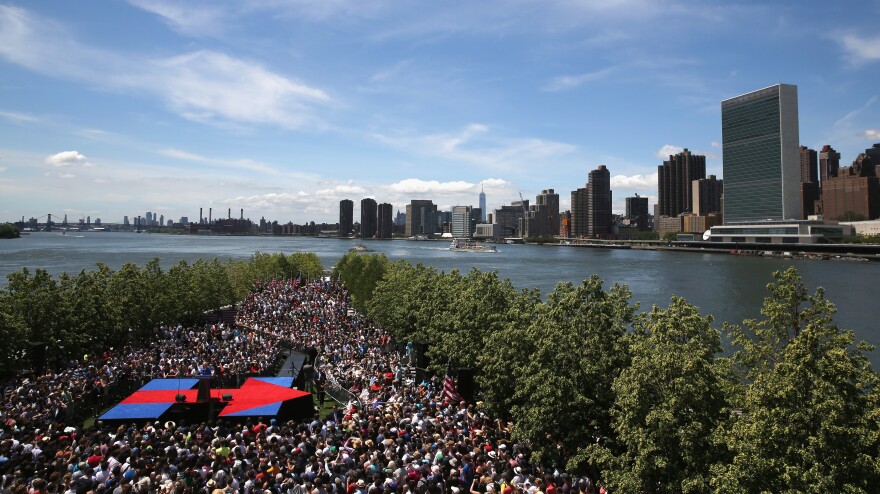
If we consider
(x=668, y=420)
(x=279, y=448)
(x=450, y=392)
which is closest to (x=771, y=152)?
(x=450, y=392)

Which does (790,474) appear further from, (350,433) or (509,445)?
(350,433)

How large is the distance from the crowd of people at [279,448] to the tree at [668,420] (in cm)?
186

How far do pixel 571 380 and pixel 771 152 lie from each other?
680ft

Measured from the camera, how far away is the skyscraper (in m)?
186

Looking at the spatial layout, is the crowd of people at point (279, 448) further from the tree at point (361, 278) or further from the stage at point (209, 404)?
the tree at point (361, 278)

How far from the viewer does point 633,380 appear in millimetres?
13008

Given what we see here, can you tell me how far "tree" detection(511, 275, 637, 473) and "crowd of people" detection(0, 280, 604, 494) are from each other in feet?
2.66

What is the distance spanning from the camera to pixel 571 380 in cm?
1582

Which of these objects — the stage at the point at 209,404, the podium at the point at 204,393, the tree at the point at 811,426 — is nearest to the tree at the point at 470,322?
the stage at the point at 209,404

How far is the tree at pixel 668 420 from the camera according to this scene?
1195 centimetres

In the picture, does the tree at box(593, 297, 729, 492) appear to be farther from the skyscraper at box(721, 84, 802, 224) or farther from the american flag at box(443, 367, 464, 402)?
the skyscraper at box(721, 84, 802, 224)

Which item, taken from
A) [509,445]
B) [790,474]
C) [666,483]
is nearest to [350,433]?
[509,445]

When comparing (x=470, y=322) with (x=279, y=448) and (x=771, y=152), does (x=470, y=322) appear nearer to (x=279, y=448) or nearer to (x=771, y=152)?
(x=279, y=448)

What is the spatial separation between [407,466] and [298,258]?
233 ft
